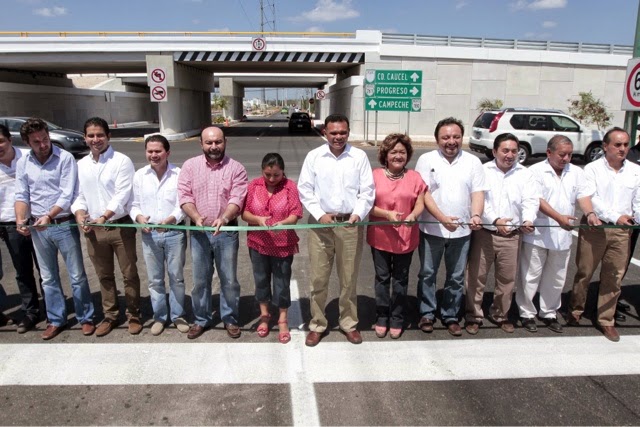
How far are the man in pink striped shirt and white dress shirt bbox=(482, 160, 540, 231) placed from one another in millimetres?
2132

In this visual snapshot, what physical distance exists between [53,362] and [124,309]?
1.08 metres

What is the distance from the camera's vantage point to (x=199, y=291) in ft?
13.4

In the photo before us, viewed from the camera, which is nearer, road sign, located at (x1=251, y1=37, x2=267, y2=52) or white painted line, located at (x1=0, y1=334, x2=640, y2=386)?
white painted line, located at (x1=0, y1=334, x2=640, y2=386)

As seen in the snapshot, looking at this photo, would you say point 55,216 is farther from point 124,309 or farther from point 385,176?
point 385,176

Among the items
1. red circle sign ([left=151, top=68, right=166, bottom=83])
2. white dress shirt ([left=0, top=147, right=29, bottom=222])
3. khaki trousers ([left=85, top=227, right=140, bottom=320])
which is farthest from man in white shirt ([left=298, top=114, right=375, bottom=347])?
red circle sign ([left=151, top=68, right=166, bottom=83])

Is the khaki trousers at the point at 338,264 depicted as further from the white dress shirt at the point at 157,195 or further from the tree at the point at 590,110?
the tree at the point at 590,110

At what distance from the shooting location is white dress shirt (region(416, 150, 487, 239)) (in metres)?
3.96

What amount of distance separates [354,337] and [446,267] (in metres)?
1.03

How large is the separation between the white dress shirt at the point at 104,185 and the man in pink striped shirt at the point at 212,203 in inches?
20.3

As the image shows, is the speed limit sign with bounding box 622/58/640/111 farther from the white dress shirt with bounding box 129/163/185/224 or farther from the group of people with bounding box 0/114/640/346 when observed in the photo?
the white dress shirt with bounding box 129/163/185/224

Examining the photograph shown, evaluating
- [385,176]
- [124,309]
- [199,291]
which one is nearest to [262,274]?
[199,291]

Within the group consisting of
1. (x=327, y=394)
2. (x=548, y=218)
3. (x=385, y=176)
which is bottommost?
(x=327, y=394)

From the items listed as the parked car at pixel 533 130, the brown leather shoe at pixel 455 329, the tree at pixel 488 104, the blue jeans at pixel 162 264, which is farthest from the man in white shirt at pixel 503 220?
the tree at pixel 488 104

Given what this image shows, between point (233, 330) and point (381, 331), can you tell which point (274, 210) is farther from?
point (381, 331)
